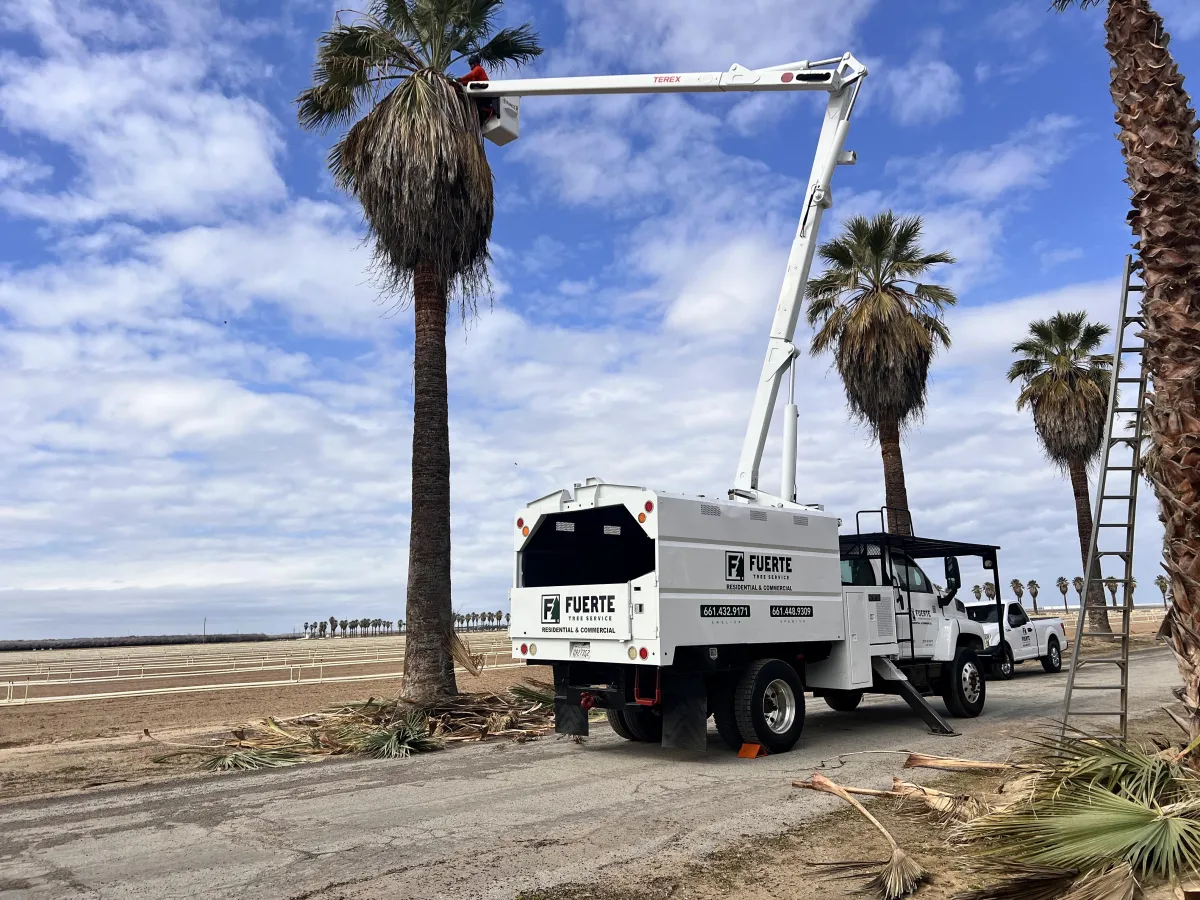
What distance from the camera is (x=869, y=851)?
6.16 m

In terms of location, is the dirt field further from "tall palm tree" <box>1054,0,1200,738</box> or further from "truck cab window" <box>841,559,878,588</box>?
"tall palm tree" <box>1054,0,1200,738</box>

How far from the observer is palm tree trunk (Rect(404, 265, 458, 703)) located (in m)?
13.8

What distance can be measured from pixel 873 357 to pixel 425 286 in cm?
1340

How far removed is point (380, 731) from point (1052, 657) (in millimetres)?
17650

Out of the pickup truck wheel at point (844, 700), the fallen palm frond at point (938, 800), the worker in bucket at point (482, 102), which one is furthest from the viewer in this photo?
the worker in bucket at point (482, 102)

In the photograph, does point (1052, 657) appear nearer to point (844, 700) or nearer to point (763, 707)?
point (844, 700)

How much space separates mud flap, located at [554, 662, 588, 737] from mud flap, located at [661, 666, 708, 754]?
1.15m

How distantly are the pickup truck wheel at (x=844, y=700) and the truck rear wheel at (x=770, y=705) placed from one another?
3.48 m

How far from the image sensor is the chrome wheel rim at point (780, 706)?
416 inches

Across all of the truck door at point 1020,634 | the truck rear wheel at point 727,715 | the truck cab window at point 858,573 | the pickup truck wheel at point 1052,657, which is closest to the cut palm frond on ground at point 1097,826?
the truck rear wheel at point 727,715

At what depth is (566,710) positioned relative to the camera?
425 inches

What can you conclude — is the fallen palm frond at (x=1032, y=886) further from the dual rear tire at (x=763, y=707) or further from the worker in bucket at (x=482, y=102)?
the worker in bucket at (x=482, y=102)

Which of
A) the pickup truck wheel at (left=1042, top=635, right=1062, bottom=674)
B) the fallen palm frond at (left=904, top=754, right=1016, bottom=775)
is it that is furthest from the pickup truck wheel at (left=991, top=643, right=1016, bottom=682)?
the fallen palm frond at (left=904, top=754, right=1016, bottom=775)

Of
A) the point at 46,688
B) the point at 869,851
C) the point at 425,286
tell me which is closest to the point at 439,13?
the point at 425,286
